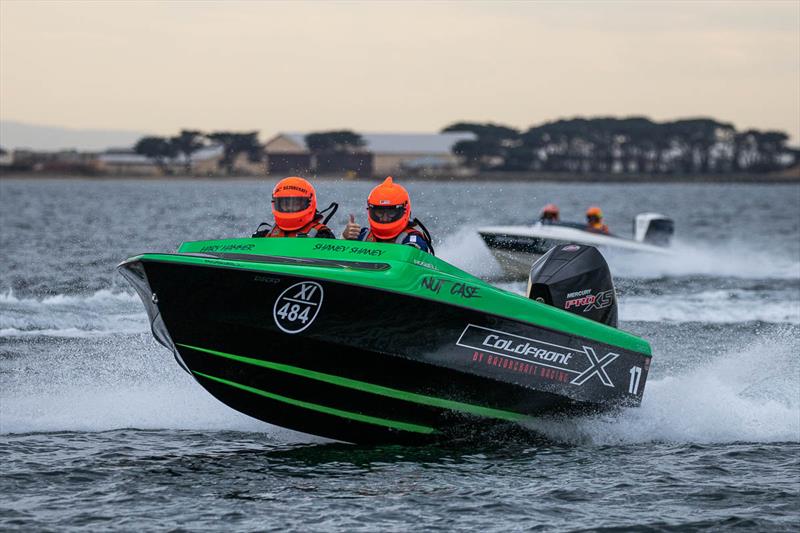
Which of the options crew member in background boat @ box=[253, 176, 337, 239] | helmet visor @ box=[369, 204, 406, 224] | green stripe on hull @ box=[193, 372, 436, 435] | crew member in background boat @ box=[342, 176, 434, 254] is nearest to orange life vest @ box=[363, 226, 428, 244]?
crew member in background boat @ box=[342, 176, 434, 254]

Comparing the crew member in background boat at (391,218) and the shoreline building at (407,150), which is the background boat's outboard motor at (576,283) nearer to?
the crew member in background boat at (391,218)

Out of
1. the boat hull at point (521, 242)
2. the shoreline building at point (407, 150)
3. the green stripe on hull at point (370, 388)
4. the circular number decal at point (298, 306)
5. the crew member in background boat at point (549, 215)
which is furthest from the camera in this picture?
the shoreline building at point (407, 150)

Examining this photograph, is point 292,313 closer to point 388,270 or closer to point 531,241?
point 388,270

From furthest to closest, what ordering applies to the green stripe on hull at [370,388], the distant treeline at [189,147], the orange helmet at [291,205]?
the distant treeline at [189,147]
the orange helmet at [291,205]
the green stripe on hull at [370,388]

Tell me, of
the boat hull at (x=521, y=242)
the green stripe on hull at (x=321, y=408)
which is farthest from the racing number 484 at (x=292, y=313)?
the boat hull at (x=521, y=242)

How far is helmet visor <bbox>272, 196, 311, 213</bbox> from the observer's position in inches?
340

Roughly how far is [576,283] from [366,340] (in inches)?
73.6

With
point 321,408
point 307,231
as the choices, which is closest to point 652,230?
point 307,231

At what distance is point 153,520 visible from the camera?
21.4ft

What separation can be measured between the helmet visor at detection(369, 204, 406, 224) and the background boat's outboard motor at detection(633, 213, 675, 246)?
618 inches

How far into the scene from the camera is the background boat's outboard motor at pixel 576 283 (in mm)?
8508

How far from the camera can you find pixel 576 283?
8.59 meters

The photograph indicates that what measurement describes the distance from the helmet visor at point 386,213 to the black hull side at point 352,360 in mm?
1066

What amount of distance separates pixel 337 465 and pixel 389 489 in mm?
690
